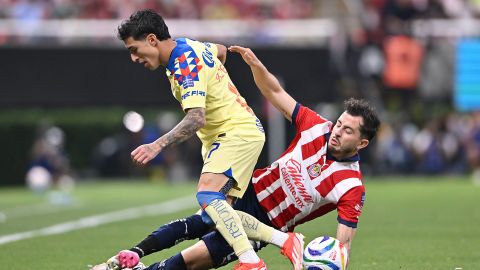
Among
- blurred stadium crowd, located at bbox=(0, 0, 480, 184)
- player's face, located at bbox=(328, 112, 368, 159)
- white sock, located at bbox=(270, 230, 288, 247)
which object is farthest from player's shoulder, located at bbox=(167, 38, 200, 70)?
blurred stadium crowd, located at bbox=(0, 0, 480, 184)

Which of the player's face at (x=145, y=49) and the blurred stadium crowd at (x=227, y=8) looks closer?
the player's face at (x=145, y=49)

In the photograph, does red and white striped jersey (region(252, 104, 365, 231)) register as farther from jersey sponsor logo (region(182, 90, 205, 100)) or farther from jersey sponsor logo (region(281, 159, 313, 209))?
jersey sponsor logo (region(182, 90, 205, 100))

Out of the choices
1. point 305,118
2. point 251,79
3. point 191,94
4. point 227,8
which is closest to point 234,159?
Answer: point 191,94

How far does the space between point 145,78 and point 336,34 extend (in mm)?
5004

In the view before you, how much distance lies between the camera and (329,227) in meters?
14.5

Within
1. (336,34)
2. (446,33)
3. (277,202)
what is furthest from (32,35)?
(277,202)

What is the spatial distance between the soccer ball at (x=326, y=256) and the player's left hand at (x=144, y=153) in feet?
4.61

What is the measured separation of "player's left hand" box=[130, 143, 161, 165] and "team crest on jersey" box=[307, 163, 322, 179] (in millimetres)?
1329

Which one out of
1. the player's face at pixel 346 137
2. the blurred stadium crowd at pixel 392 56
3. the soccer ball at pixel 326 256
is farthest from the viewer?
the blurred stadium crowd at pixel 392 56

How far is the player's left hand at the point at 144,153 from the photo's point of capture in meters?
7.78

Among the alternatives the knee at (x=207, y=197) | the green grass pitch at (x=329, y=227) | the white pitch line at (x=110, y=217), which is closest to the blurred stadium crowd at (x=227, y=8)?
the green grass pitch at (x=329, y=227)

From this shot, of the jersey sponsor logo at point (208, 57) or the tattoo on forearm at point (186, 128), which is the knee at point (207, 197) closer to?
the tattoo on forearm at point (186, 128)

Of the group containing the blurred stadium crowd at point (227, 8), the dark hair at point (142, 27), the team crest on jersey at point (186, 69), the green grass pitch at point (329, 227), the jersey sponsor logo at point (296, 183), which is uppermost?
the blurred stadium crowd at point (227, 8)

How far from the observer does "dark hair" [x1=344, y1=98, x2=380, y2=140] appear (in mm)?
8430
